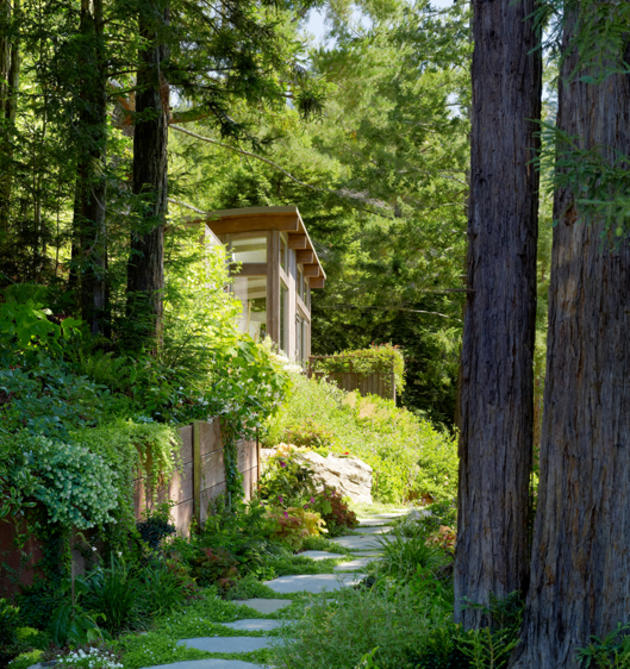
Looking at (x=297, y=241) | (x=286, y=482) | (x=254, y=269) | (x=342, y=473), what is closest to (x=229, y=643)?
(x=286, y=482)

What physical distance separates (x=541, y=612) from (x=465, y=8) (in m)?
13.7

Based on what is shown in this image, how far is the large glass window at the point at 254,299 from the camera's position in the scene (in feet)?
43.7

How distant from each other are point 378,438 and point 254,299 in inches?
145

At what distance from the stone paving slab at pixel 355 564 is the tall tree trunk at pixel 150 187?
7.94 ft

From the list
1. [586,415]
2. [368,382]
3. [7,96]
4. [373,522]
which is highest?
[7,96]

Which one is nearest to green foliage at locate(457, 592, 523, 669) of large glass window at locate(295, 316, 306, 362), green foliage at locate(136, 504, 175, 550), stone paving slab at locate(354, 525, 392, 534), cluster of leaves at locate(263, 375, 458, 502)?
green foliage at locate(136, 504, 175, 550)

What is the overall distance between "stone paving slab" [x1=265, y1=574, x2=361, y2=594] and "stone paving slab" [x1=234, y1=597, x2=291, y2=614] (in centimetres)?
16

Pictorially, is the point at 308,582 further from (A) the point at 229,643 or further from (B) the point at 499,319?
(B) the point at 499,319

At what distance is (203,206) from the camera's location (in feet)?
69.3

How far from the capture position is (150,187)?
6.37m

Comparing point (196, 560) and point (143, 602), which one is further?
point (196, 560)

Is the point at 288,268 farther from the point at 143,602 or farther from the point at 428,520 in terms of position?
the point at 143,602

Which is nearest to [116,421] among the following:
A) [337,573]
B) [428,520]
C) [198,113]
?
[337,573]

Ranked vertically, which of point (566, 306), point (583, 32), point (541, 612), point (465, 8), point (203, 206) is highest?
point (465, 8)
